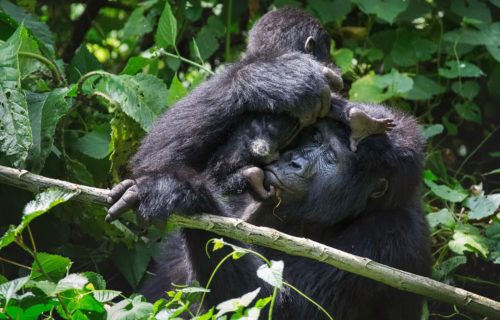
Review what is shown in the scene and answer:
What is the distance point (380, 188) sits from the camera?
354 centimetres

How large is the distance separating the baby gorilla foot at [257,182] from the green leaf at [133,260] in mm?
928

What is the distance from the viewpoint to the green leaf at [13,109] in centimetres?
347

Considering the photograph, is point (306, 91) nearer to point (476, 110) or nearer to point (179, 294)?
point (179, 294)

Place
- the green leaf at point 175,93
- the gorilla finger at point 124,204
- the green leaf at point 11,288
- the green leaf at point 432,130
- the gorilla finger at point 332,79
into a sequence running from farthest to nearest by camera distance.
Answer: the green leaf at point 432,130 → the green leaf at point 175,93 → the gorilla finger at point 332,79 → the gorilla finger at point 124,204 → the green leaf at point 11,288

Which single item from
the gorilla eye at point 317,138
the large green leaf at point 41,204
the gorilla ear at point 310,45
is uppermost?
the large green leaf at point 41,204

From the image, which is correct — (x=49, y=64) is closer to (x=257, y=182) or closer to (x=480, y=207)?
(x=257, y=182)

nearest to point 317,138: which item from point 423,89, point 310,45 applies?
point 310,45

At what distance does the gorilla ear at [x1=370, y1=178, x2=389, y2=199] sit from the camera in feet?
11.5

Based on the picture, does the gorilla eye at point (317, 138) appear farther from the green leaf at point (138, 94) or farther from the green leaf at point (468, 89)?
the green leaf at point (468, 89)

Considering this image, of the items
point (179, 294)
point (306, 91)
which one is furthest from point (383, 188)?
point (179, 294)

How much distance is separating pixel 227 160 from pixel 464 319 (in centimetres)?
148

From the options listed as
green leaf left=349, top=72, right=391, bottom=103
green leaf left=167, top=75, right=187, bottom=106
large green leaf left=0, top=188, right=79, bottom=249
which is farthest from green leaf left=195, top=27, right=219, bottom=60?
large green leaf left=0, top=188, right=79, bottom=249

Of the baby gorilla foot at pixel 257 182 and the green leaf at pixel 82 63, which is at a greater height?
the green leaf at pixel 82 63

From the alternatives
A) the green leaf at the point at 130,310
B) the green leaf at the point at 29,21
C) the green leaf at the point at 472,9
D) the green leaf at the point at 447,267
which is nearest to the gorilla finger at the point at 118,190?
the green leaf at the point at 130,310
